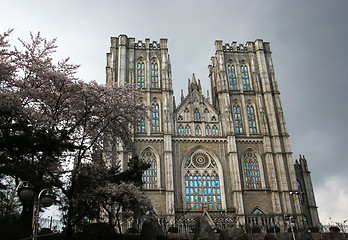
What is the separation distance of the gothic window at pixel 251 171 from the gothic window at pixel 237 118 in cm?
289

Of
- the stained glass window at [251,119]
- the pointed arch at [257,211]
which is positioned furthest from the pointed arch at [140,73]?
the pointed arch at [257,211]

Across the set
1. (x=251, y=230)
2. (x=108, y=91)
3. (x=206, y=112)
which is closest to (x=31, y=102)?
(x=108, y=91)

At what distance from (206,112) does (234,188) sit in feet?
31.4

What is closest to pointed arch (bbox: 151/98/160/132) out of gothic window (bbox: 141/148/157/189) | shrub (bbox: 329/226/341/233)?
gothic window (bbox: 141/148/157/189)

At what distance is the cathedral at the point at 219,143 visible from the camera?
34812 mm

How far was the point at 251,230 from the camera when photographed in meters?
29.8

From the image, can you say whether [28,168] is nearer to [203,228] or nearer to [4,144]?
[4,144]

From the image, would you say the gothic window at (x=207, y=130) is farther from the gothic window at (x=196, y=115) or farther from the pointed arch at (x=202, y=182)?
the pointed arch at (x=202, y=182)

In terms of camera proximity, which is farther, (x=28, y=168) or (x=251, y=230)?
(x=251, y=230)

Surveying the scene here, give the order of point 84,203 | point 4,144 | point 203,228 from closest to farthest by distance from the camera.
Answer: point 4,144, point 84,203, point 203,228

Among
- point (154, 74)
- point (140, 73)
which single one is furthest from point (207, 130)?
point (140, 73)

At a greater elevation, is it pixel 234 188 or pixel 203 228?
pixel 234 188

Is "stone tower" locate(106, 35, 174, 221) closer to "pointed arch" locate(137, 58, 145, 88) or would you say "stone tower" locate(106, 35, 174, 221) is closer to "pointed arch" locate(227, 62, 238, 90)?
"pointed arch" locate(137, 58, 145, 88)

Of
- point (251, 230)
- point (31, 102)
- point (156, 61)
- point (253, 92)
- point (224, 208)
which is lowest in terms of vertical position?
point (251, 230)
